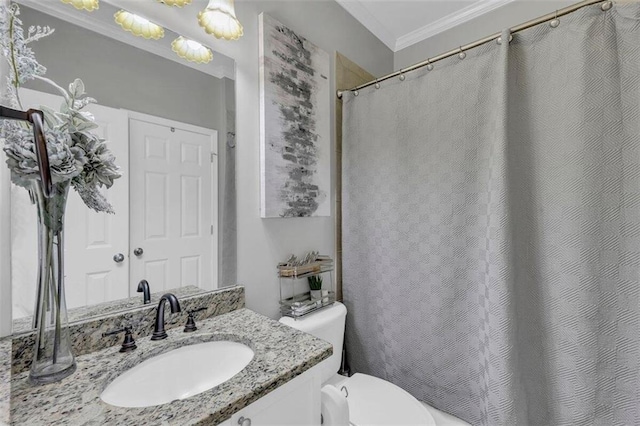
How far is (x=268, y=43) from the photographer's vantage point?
4.41 ft

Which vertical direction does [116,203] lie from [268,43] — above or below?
below

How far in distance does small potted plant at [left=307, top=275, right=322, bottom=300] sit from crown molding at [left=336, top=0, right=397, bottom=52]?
5.74 ft

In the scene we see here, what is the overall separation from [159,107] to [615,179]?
172 centimetres

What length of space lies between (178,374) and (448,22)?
2.61 m

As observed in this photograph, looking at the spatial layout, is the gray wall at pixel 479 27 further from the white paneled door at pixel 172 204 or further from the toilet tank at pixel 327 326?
the toilet tank at pixel 327 326

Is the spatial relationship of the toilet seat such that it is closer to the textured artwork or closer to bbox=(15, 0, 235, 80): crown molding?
the textured artwork

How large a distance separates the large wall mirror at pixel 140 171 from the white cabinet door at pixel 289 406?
571mm

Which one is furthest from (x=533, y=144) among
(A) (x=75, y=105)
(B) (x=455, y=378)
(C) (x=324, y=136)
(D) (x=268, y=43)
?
(A) (x=75, y=105)

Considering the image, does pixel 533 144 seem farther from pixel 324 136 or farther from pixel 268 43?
pixel 268 43

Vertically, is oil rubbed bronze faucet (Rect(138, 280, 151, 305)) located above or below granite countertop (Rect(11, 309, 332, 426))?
above

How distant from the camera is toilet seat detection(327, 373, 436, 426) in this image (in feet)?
3.69

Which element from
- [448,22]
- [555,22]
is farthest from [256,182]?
[448,22]

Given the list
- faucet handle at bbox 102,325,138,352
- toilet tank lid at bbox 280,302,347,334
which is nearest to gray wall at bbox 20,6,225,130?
faucet handle at bbox 102,325,138,352

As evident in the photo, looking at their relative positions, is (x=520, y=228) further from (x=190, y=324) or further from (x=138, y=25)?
(x=138, y=25)
